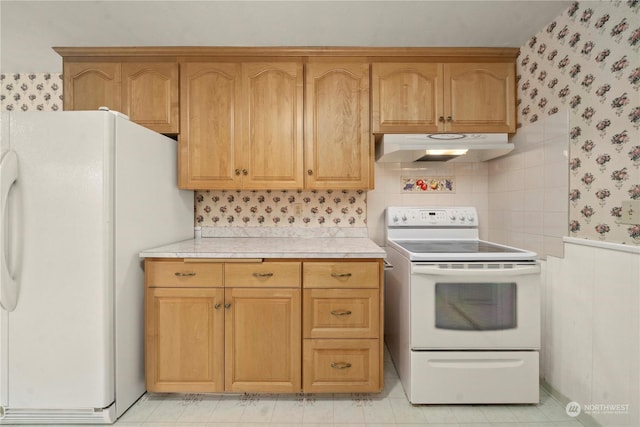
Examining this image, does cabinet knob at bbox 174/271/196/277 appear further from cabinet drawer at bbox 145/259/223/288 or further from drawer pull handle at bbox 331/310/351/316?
drawer pull handle at bbox 331/310/351/316

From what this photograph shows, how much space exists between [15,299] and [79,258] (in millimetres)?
359

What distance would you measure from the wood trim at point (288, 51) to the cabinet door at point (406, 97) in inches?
3.2

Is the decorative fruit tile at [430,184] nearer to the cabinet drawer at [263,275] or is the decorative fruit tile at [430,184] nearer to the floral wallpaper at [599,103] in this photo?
the floral wallpaper at [599,103]

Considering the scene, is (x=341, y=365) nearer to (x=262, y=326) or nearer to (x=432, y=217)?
(x=262, y=326)

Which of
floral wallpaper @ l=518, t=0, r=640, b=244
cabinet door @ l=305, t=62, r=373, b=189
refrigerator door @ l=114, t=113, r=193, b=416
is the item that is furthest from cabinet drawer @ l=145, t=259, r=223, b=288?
floral wallpaper @ l=518, t=0, r=640, b=244

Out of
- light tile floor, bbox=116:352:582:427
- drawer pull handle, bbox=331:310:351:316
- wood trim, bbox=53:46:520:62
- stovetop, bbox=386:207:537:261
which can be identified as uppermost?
wood trim, bbox=53:46:520:62

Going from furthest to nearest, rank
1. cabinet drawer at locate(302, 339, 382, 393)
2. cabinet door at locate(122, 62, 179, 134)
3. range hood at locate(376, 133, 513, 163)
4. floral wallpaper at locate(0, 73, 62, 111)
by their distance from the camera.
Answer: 1. floral wallpaper at locate(0, 73, 62, 111)
2. cabinet door at locate(122, 62, 179, 134)
3. range hood at locate(376, 133, 513, 163)
4. cabinet drawer at locate(302, 339, 382, 393)

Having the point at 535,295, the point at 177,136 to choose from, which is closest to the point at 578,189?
the point at 535,295

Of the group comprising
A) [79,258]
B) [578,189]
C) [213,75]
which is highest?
[213,75]

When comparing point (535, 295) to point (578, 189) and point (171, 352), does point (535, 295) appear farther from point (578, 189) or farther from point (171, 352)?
point (171, 352)

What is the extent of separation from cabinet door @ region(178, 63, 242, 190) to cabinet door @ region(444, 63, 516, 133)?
1.49m

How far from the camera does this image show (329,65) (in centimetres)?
209

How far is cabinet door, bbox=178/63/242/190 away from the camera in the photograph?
6.86ft

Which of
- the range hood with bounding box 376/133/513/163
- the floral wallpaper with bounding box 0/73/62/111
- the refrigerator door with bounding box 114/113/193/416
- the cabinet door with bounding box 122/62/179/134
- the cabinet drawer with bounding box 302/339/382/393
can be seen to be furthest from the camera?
the floral wallpaper with bounding box 0/73/62/111
